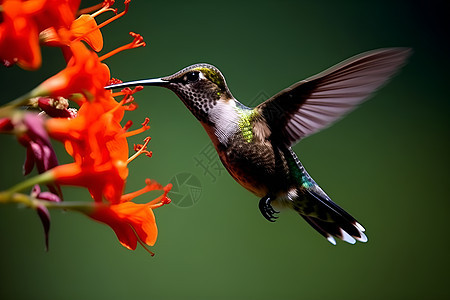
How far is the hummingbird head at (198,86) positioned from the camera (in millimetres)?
854

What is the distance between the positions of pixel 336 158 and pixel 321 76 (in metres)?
1.44

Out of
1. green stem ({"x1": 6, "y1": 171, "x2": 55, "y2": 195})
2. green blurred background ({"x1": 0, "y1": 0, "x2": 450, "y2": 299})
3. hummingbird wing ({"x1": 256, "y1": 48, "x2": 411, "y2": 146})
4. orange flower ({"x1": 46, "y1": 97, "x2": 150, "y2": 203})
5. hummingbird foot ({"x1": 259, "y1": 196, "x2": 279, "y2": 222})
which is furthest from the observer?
green blurred background ({"x1": 0, "y1": 0, "x2": 450, "y2": 299})

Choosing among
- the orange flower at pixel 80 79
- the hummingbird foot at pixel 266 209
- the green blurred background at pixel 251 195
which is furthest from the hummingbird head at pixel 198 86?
the green blurred background at pixel 251 195

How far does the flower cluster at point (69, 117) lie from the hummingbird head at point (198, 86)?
24 cm

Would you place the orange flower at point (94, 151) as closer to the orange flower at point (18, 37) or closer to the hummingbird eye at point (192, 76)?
the orange flower at point (18, 37)

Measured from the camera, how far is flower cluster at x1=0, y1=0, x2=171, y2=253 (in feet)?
1.62

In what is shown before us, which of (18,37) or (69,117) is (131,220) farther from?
(18,37)

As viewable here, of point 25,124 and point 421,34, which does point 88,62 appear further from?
point 421,34

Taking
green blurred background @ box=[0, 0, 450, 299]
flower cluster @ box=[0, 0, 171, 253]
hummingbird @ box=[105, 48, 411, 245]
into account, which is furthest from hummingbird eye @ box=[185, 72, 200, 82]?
green blurred background @ box=[0, 0, 450, 299]

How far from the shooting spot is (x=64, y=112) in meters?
0.59

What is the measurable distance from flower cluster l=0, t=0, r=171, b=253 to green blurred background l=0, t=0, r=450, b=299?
1.26m

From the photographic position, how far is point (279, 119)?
913mm

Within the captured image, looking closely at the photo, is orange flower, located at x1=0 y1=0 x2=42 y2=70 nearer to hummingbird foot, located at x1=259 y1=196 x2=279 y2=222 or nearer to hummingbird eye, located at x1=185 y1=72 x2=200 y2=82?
hummingbird eye, located at x1=185 y1=72 x2=200 y2=82

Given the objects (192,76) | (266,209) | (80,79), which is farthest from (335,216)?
(80,79)
